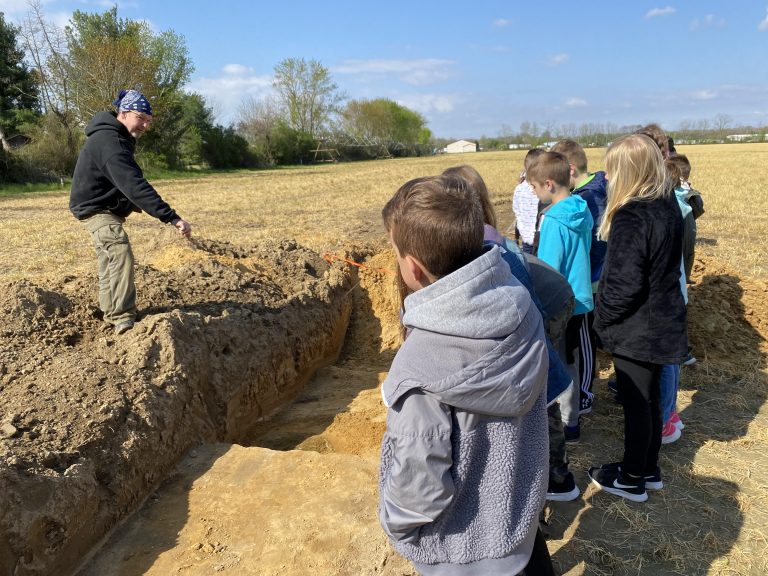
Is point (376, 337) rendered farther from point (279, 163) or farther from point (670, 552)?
point (279, 163)

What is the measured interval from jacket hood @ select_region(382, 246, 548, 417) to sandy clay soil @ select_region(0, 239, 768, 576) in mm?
1505

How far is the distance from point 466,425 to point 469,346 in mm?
239

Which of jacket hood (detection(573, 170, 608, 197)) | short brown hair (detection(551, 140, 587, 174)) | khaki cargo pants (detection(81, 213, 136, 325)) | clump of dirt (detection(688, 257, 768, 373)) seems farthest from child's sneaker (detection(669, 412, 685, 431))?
khaki cargo pants (detection(81, 213, 136, 325))

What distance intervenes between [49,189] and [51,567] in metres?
24.2

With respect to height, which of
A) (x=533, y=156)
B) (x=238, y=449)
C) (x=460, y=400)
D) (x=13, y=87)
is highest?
(x=13, y=87)

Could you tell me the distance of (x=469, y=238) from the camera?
5.18 ft

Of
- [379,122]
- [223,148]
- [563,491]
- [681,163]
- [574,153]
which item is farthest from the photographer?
[379,122]

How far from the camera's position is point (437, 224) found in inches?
61.1

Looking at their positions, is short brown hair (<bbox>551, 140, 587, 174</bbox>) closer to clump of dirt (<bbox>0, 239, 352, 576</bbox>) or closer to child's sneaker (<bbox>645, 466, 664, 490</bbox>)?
child's sneaker (<bbox>645, 466, 664, 490</bbox>)

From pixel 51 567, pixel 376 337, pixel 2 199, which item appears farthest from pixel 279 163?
pixel 51 567

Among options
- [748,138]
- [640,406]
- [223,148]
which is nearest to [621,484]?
[640,406]

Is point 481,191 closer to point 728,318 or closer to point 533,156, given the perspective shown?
point 533,156

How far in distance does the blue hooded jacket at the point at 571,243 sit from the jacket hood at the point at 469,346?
6.67ft

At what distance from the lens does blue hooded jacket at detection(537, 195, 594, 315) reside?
3.44 metres
